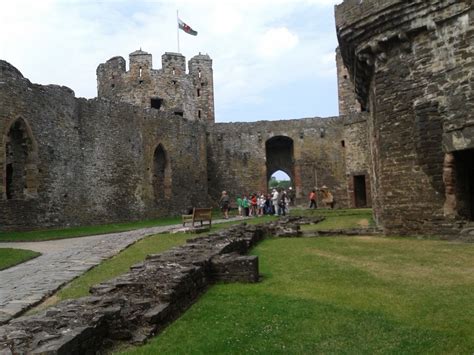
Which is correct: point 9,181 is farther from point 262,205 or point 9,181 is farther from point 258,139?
point 258,139

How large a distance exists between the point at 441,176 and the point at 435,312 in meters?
6.73

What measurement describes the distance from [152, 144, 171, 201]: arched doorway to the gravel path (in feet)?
47.0

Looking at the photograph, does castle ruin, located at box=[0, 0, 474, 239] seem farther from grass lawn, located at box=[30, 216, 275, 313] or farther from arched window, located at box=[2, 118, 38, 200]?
grass lawn, located at box=[30, 216, 275, 313]

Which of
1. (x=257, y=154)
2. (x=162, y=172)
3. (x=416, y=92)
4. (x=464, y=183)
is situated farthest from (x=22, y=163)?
(x=257, y=154)

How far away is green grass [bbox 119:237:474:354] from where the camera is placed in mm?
4414

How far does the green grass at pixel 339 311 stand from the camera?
4414mm

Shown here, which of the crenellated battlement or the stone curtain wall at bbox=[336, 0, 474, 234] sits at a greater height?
the crenellated battlement

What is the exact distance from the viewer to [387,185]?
12422 millimetres

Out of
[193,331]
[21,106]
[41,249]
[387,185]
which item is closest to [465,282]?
[193,331]

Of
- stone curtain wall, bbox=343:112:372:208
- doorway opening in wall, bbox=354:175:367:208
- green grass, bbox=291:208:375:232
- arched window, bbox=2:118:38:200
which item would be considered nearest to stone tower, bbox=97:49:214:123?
stone curtain wall, bbox=343:112:372:208

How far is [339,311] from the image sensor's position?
5406mm

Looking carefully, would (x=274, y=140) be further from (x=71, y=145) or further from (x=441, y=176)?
(x=441, y=176)

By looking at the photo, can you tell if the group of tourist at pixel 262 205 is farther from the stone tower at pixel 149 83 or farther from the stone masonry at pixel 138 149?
the stone tower at pixel 149 83

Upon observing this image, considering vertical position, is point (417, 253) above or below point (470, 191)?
below
